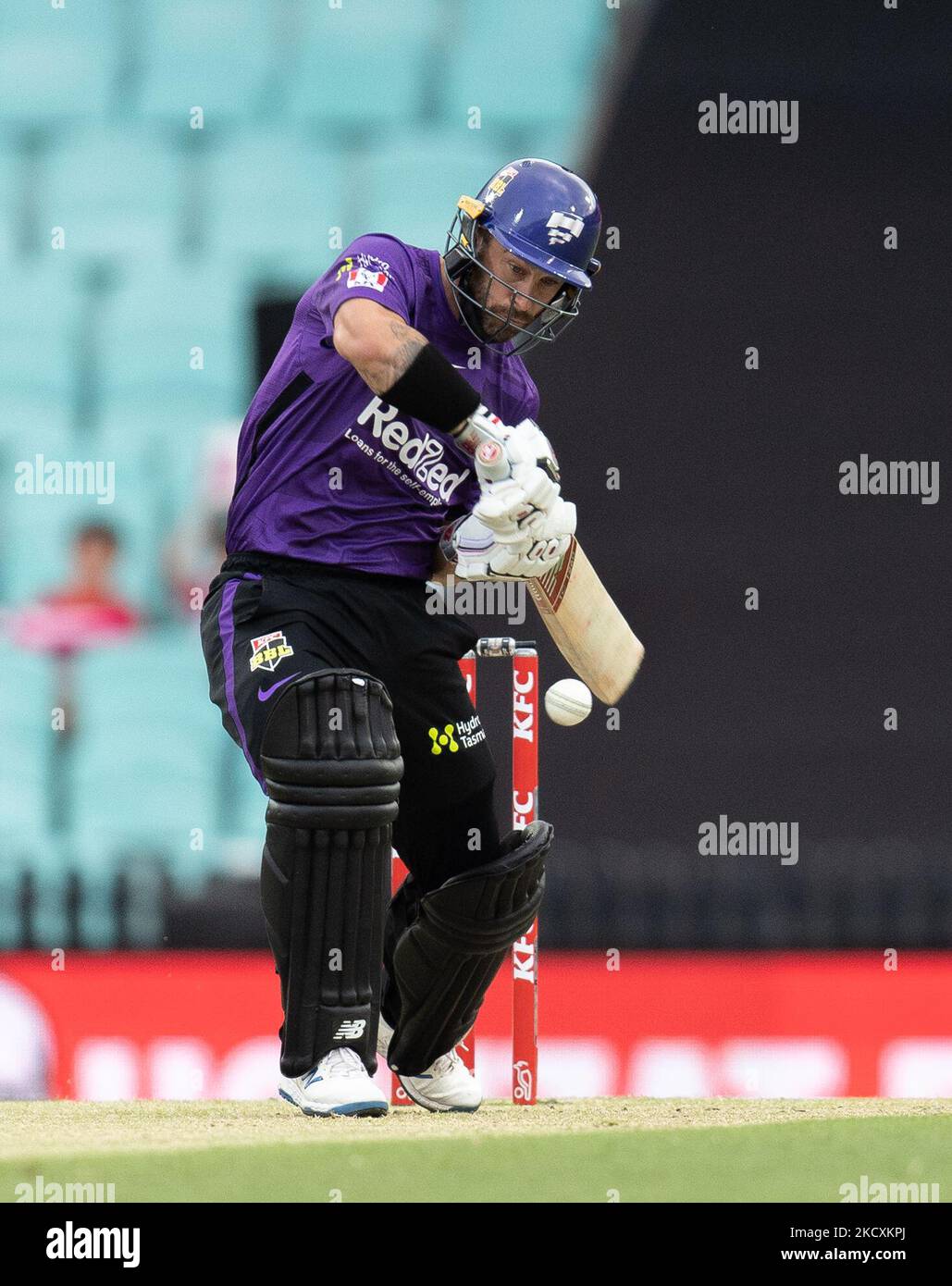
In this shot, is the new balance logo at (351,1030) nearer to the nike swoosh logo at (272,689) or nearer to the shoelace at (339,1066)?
the shoelace at (339,1066)

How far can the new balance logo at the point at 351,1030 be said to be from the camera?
3.09 metres

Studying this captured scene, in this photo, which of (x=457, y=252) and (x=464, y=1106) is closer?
(x=457, y=252)

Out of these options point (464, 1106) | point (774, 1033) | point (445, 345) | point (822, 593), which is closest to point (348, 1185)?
point (464, 1106)

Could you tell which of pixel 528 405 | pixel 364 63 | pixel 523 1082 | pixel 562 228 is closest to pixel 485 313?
pixel 562 228

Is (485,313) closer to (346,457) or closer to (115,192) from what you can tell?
(346,457)

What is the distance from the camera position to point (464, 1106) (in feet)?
11.6

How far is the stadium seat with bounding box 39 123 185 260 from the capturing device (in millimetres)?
6086

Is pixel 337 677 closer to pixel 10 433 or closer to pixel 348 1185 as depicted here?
pixel 348 1185

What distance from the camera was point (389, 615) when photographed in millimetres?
3334

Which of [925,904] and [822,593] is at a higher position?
[822,593]

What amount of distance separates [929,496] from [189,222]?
88.4 inches

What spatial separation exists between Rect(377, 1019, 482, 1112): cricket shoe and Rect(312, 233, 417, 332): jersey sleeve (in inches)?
47.4

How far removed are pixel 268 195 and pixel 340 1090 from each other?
3622 millimetres

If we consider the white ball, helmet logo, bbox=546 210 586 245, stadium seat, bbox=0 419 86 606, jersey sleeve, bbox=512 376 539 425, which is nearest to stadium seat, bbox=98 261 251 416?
stadium seat, bbox=0 419 86 606
